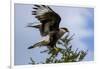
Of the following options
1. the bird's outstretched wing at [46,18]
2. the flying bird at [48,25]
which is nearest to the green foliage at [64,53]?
the flying bird at [48,25]

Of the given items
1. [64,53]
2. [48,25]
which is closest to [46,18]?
[48,25]

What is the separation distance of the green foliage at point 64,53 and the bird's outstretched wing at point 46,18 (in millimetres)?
174

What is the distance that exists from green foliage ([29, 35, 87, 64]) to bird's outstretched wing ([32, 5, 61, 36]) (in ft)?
0.57

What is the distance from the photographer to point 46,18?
1988 millimetres

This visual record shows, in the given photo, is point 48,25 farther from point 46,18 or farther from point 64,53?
point 64,53

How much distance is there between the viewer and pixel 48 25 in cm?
199

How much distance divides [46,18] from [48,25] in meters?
0.08

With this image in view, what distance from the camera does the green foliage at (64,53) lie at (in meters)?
2.00

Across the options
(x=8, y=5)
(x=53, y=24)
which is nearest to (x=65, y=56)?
(x=53, y=24)

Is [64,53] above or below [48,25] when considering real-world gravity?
below

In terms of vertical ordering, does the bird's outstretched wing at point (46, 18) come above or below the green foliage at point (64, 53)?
above

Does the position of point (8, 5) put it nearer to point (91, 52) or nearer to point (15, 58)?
point (15, 58)

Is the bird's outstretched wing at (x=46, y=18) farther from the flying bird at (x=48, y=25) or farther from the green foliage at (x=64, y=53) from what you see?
the green foliage at (x=64, y=53)
